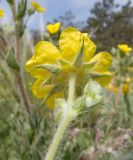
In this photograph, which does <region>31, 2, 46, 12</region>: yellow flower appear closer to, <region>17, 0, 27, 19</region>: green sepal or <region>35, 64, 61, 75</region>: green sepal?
<region>17, 0, 27, 19</region>: green sepal

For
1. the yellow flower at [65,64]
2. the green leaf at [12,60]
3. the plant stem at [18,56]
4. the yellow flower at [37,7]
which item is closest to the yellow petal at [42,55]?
the yellow flower at [65,64]

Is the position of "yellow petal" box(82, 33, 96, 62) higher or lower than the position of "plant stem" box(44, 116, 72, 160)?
higher

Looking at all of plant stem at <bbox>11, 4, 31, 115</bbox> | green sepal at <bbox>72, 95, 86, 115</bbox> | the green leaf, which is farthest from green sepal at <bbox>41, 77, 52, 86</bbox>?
plant stem at <bbox>11, 4, 31, 115</bbox>

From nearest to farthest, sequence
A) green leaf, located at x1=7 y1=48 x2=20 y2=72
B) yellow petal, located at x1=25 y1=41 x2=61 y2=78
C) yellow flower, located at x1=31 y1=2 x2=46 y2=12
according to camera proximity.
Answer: yellow petal, located at x1=25 y1=41 x2=61 y2=78 → green leaf, located at x1=7 y1=48 x2=20 y2=72 → yellow flower, located at x1=31 y1=2 x2=46 y2=12

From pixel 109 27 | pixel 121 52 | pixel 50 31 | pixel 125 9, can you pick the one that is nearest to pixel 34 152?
pixel 50 31

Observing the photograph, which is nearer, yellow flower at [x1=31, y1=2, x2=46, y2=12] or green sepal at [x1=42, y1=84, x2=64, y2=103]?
green sepal at [x1=42, y1=84, x2=64, y2=103]

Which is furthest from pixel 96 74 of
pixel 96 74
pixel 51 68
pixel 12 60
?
pixel 12 60

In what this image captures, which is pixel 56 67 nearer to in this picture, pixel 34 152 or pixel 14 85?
pixel 34 152
